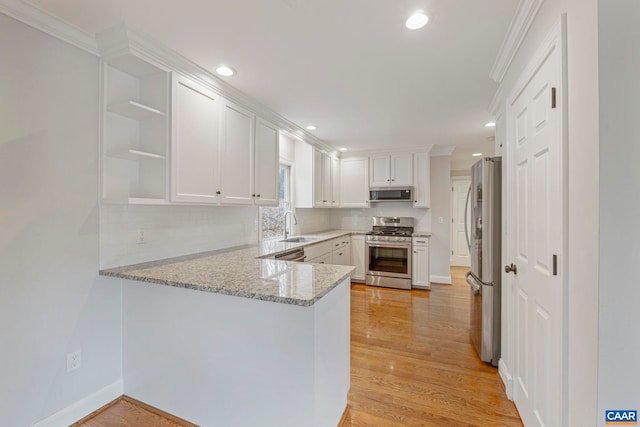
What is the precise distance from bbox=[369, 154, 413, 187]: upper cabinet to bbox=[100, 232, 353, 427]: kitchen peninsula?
3.44 metres

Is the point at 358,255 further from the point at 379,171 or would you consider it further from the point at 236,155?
the point at 236,155

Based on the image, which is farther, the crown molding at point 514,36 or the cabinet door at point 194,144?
the cabinet door at point 194,144

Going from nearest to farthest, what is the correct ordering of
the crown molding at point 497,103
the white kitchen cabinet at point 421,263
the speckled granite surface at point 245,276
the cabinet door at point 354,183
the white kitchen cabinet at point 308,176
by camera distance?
1. the speckled granite surface at point 245,276
2. the crown molding at point 497,103
3. the white kitchen cabinet at point 308,176
4. the white kitchen cabinet at point 421,263
5. the cabinet door at point 354,183

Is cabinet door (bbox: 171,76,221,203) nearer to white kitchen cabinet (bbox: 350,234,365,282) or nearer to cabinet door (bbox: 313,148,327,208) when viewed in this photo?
cabinet door (bbox: 313,148,327,208)

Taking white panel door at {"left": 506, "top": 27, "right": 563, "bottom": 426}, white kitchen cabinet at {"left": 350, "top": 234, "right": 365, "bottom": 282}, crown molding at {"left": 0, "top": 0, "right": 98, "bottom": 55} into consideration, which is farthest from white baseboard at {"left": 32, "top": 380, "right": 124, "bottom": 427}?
white kitchen cabinet at {"left": 350, "top": 234, "right": 365, "bottom": 282}

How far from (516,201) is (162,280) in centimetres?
229

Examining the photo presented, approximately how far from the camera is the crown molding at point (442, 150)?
4924 millimetres

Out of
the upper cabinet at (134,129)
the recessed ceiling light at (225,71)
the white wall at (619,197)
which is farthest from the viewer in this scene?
the recessed ceiling light at (225,71)

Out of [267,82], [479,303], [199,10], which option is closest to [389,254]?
[479,303]

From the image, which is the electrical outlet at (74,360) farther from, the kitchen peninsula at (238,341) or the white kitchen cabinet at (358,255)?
the white kitchen cabinet at (358,255)

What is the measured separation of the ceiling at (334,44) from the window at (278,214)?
1.37 m

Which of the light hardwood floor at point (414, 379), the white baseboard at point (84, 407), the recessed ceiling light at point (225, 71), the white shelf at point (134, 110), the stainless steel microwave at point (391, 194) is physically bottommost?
the light hardwood floor at point (414, 379)

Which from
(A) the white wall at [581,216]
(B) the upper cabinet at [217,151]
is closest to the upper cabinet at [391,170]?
(B) the upper cabinet at [217,151]

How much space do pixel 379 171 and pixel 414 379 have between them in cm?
361
